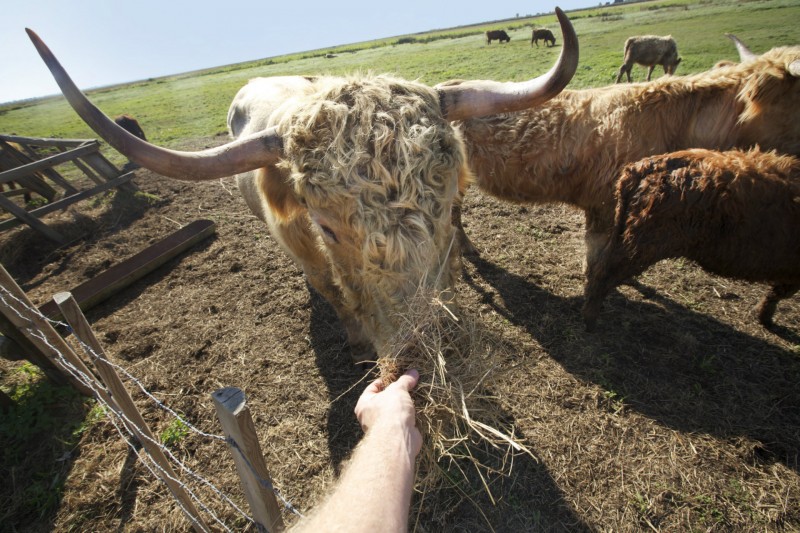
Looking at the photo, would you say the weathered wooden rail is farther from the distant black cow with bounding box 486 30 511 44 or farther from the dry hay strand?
the distant black cow with bounding box 486 30 511 44

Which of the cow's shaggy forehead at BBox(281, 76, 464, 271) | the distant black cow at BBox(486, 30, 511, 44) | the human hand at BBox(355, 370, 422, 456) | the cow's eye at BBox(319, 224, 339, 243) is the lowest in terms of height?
the human hand at BBox(355, 370, 422, 456)

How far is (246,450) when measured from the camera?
1.32 metres

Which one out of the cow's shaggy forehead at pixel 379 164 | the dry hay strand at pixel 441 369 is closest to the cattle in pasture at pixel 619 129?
the cow's shaggy forehead at pixel 379 164

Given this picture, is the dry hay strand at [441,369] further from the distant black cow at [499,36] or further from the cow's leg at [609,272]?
the distant black cow at [499,36]

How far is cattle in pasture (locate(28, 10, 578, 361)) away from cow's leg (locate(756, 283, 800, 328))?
342 cm

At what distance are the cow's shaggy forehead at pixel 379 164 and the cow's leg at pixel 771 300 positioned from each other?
12.8 ft

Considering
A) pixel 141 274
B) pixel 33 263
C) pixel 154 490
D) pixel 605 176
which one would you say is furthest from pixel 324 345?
pixel 33 263

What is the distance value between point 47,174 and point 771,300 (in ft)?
43.5

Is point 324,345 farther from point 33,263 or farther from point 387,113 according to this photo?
point 33,263

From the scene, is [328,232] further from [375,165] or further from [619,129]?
[619,129]

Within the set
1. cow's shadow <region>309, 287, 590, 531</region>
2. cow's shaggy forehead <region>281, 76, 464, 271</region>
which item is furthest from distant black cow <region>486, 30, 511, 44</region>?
cow's shadow <region>309, 287, 590, 531</region>

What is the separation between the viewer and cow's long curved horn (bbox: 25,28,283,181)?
5.78ft

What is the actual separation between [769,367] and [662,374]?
1030 millimetres

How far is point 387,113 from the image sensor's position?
2121mm
